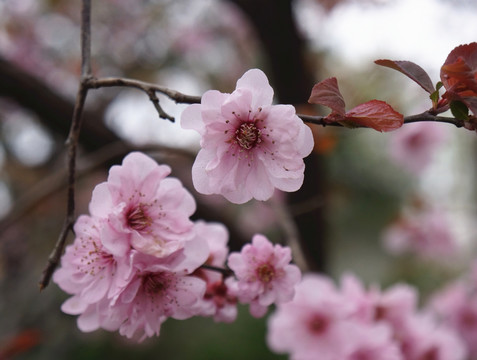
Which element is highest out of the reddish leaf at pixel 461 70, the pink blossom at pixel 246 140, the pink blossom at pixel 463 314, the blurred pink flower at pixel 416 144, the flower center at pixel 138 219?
the blurred pink flower at pixel 416 144

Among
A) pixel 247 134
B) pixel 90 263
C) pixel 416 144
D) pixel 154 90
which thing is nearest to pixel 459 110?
pixel 247 134

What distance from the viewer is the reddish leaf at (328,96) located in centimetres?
48

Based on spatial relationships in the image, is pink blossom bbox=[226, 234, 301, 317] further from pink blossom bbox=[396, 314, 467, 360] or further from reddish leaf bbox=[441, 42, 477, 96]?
pink blossom bbox=[396, 314, 467, 360]

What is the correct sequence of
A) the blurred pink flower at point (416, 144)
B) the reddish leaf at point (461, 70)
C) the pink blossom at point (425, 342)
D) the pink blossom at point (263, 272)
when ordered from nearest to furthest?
the reddish leaf at point (461, 70) → the pink blossom at point (263, 272) → the pink blossom at point (425, 342) → the blurred pink flower at point (416, 144)

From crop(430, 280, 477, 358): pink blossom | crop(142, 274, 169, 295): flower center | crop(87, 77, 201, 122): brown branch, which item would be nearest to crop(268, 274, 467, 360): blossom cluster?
crop(430, 280, 477, 358): pink blossom

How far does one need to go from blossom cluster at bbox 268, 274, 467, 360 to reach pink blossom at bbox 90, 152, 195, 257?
0.53 meters

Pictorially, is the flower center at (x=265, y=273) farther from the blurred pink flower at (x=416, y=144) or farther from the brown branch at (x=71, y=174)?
the blurred pink flower at (x=416, y=144)

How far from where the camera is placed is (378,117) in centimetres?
49

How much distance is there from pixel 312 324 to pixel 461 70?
0.74 metres

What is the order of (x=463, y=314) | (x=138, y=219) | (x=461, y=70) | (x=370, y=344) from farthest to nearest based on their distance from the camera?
(x=463, y=314) < (x=370, y=344) < (x=138, y=219) < (x=461, y=70)

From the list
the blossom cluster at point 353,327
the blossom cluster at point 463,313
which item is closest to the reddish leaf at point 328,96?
the blossom cluster at point 353,327

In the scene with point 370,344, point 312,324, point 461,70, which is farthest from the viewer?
point 312,324

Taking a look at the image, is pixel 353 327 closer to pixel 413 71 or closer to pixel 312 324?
pixel 312 324

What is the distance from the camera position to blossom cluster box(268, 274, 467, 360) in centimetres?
97
